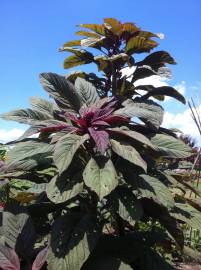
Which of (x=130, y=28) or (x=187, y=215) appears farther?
(x=130, y=28)

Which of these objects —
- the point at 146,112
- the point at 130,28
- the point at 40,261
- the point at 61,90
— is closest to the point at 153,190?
the point at 146,112

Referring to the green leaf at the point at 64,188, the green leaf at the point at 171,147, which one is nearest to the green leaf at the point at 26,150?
the green leaf at the point at 64,188

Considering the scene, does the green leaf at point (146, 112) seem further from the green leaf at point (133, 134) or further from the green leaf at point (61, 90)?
the green leaf at point (61, 90)

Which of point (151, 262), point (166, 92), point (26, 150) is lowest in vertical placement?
point (151, 262)

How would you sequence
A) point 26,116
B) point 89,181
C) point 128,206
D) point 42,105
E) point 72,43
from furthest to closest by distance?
point 72,43, point 42,105, point 26,116, point 128,206, point 89,181

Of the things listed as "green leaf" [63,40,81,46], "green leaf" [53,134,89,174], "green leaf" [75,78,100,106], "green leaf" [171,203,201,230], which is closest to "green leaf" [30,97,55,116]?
"green leaf" [75,78,100,106]

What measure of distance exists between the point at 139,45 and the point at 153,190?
41.1 inches

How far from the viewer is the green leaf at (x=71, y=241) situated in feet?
5.92

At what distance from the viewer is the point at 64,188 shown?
1.87m

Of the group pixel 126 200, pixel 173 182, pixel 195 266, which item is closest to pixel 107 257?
pixel 126 200

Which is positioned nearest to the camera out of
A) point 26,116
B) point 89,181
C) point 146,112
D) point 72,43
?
point 89,181

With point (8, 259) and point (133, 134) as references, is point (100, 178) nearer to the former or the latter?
point (133, 134)

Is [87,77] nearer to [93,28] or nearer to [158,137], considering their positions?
[93,28]

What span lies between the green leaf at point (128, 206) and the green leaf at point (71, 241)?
6.6 inches
